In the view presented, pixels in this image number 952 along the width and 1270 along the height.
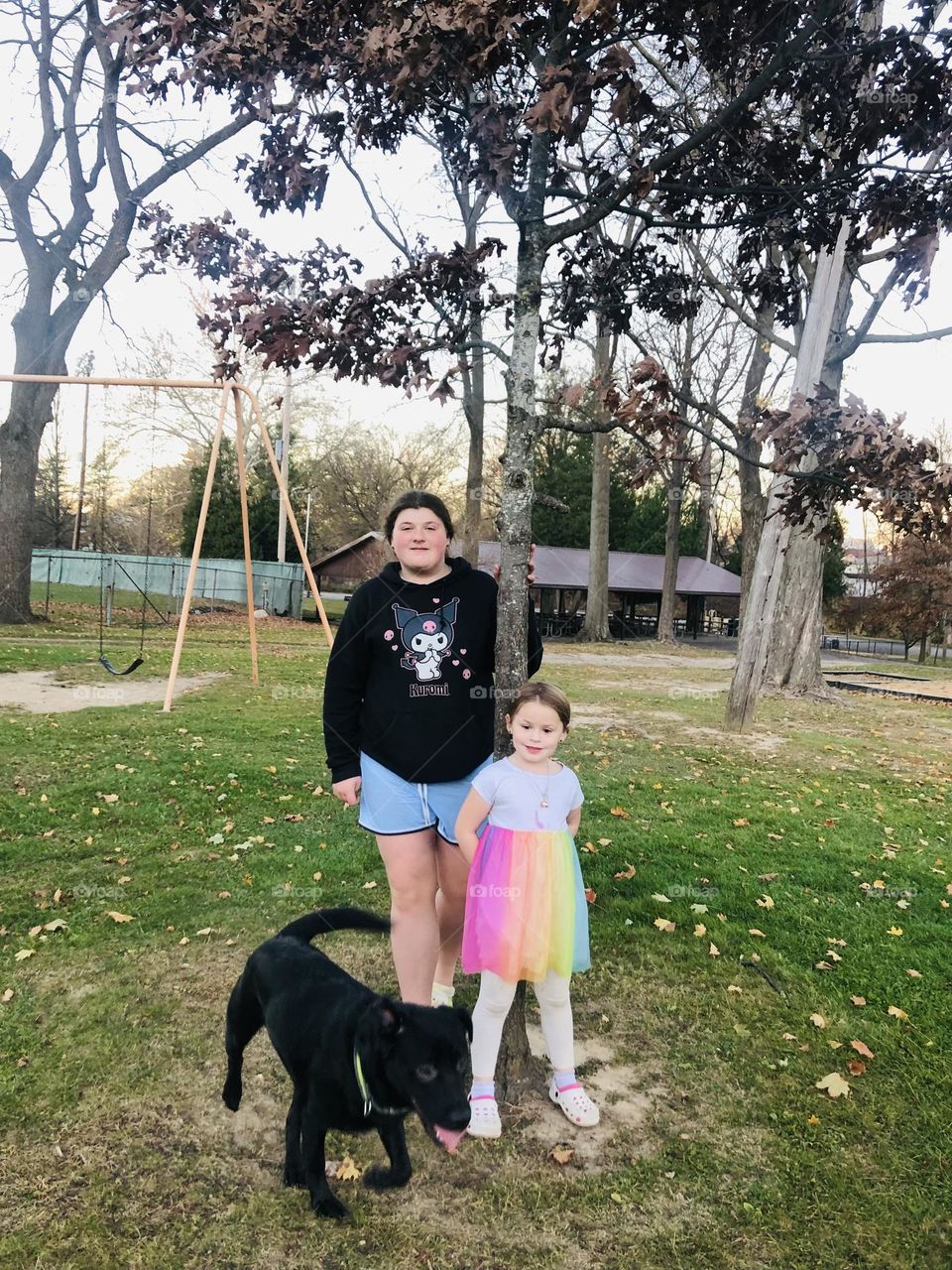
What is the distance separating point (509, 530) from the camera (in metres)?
2.97

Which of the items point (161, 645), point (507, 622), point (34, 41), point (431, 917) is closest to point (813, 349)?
point (507, 622)

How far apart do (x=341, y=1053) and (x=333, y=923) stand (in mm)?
474

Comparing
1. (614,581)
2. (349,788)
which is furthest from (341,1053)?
(614,581)

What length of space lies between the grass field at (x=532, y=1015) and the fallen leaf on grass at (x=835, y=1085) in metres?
0.04

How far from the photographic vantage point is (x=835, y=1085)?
282cm

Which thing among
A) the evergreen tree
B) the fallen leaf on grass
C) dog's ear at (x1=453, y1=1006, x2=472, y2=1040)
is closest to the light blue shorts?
dog's ear at (x1=453, y1=1006, x2=472, y2=1040)

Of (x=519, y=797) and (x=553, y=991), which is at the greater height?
(x=519, y=797)

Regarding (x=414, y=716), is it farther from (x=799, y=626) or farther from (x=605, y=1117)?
(x=799, y=626)

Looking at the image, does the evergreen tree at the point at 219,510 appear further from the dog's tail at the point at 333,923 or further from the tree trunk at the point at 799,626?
the dog's tail at the point at 333,923

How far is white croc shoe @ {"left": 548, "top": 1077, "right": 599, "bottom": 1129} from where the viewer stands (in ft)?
8.50

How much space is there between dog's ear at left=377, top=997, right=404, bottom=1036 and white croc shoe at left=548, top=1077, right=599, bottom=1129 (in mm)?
1085

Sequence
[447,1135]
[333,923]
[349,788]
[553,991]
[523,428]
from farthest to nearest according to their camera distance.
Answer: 1. [523,428]
2. [349,788]
3. [553,991]
4. [333,923]
5. [447,1135]

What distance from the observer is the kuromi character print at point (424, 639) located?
8.97 feet

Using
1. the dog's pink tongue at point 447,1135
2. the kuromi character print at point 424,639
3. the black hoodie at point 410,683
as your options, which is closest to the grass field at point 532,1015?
the dog's pink tongue at point 447,1135
